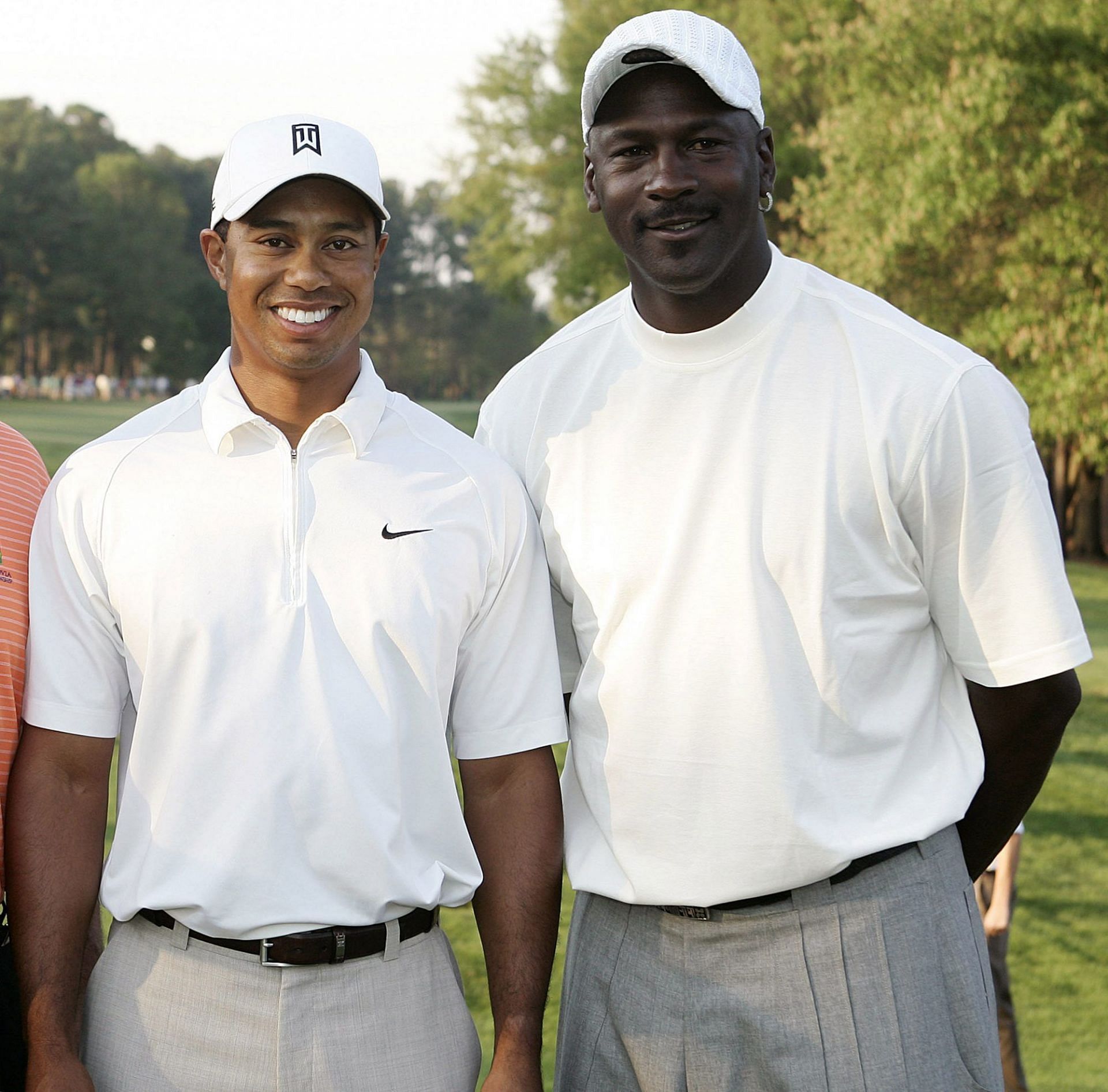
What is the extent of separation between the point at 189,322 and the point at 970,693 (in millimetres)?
75876

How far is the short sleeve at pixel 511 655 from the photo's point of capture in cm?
278

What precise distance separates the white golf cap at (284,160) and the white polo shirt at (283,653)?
38 cm

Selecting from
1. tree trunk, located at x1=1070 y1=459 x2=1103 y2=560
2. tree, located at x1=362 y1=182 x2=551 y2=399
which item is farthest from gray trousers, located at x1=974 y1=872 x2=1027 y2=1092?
tree, located at x1=362 y1=182 x2=551 y2=399

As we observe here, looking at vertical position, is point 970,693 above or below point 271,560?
below

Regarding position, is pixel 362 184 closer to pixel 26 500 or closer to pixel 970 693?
pixel 26 500

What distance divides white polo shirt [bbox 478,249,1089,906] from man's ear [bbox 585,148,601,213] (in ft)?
1.19

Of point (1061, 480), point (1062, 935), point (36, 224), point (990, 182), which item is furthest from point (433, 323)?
point (1062, 935)

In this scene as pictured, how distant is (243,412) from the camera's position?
2.75 meters

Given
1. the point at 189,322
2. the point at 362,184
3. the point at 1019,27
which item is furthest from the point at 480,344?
the point at 362,184

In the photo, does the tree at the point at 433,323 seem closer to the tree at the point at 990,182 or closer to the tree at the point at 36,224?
the tree at the point at 36,224

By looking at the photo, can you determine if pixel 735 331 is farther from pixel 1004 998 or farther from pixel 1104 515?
pixel 1104 515

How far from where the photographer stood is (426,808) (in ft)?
8.87

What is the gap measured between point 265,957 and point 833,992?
1.08 metres

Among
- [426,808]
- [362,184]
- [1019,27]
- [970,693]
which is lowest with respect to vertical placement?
[426,808]
